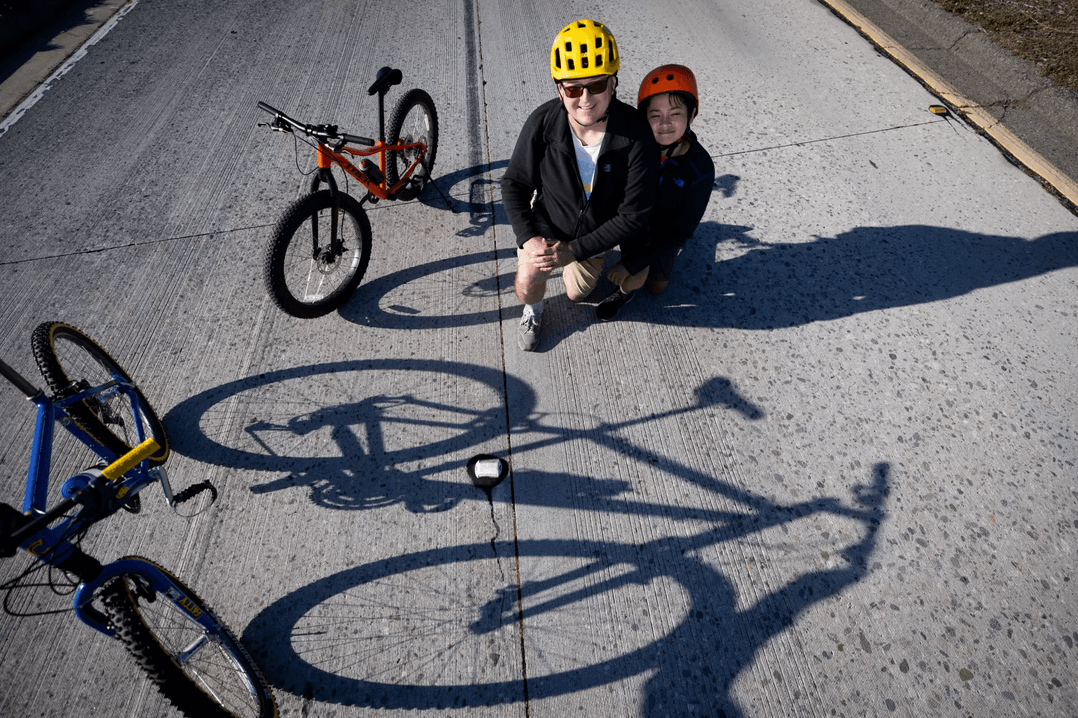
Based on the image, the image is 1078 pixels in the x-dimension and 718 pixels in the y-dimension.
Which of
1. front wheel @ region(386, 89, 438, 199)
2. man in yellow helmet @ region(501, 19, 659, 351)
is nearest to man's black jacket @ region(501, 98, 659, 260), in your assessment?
man in yellow helmet @ region(501, 19, 659, 351)

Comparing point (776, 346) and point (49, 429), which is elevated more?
point (49, 429)

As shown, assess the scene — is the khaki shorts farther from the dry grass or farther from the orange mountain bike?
the dry grass

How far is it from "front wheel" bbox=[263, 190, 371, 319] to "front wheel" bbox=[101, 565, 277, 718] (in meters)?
1.60

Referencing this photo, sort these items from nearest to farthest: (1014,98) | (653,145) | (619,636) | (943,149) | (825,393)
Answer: (619,636) → (653,145) → (825,393) → (943,149) → (1014,98)

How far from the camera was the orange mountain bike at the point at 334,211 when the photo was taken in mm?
2857

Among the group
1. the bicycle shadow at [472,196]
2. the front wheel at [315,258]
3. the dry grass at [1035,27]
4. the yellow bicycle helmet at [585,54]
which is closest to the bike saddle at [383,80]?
the front wheel at [315,258]

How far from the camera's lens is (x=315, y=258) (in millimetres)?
3160

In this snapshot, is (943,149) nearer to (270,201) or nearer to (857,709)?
(857,709)

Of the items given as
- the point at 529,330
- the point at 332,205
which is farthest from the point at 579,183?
the point at 332,205

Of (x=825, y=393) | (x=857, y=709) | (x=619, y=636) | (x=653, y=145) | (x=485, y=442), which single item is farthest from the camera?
(x=825, y=393)

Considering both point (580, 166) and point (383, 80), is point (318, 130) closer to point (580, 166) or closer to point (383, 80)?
point (383, 80)

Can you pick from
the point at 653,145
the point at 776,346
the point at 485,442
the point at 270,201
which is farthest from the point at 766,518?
the point at 270,201

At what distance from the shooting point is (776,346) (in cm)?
324

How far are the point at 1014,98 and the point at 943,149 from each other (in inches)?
41.8
